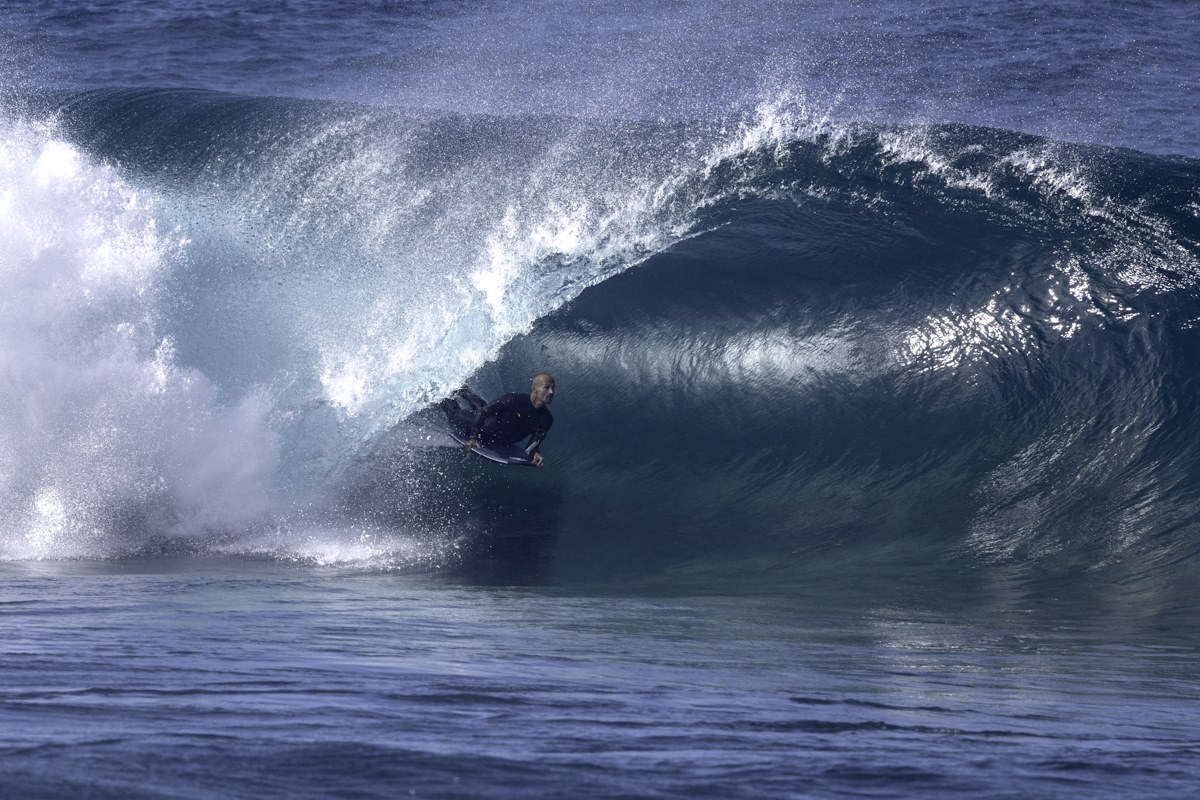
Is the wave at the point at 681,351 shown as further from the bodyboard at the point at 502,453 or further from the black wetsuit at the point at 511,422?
the black wetsuit at the point at 511,422

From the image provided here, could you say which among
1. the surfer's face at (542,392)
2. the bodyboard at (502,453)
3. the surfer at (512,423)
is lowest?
the bodyboard at (502,453)

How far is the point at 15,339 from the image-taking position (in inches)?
457

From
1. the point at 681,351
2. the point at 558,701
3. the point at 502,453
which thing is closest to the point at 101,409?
the point at 502,453

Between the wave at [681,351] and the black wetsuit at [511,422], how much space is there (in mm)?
614

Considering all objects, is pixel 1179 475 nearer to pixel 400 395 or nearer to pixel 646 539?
pixel 646 539

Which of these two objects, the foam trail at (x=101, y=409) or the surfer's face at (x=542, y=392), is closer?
the surfer's face at (x=542, y=392)

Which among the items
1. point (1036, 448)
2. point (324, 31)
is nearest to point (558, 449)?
point (1036, 448)

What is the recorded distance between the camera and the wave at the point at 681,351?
10.3 metres

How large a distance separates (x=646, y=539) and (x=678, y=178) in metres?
5.41

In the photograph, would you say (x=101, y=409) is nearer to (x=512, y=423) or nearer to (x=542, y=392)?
(x=512, y=423)

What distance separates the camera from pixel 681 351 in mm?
12500

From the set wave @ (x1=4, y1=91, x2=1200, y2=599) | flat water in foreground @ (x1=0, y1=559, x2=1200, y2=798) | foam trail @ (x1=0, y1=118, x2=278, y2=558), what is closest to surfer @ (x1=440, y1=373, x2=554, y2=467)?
wave @ (x1=4, y1=91, x2=1200, y2=599)

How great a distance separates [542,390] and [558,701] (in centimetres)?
584

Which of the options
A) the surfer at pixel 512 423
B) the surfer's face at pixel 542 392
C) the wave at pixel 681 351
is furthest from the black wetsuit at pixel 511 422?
the wave at pixel 681 351
